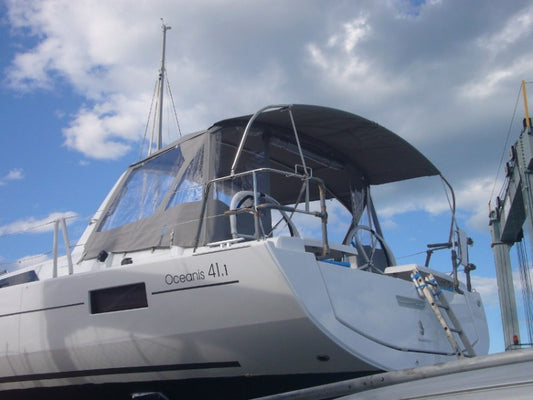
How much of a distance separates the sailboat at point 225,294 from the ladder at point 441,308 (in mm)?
14

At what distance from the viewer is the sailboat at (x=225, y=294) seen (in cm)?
453

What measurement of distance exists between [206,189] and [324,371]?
1.92 m

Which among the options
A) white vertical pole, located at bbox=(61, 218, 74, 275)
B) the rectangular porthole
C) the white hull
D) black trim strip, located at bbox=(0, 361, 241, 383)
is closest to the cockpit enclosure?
white vertical pole, located at bbox=(61, 218, 74, 275)

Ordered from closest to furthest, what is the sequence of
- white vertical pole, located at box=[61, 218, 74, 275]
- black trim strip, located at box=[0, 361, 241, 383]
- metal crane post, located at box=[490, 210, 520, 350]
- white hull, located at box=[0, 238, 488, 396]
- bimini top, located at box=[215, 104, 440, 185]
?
white hull, located at box=[0, 238, 488, 396]
black trim strip, located at box=[0, 361, 241, 383]
white vertical pole, located at box=[61, 218, 74, 275]
bimini top, located at box=[215, 104, 440, 185]
metal crane post, located at box=[490, 210, 520, 350]

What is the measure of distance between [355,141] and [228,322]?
3104 millimetres

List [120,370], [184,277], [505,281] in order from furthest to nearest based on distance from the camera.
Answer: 1. [505,281]
2. [120,370]
3. [184,277]

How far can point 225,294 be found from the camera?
178 inches

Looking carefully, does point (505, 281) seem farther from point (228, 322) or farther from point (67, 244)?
point (228, 322)

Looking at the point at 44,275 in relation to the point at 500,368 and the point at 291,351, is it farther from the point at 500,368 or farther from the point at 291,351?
the point at 500,368

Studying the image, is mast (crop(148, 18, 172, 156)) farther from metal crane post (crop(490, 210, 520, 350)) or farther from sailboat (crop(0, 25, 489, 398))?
metal crane post (crop(490, 210, 520, 350))

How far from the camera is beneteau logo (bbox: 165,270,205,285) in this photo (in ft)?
15.1

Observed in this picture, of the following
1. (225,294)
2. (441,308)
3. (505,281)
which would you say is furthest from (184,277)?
(505,281)

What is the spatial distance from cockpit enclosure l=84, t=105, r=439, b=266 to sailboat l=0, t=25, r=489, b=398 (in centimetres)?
2

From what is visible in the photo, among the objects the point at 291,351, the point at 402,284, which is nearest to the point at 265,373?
the point at 291,351
